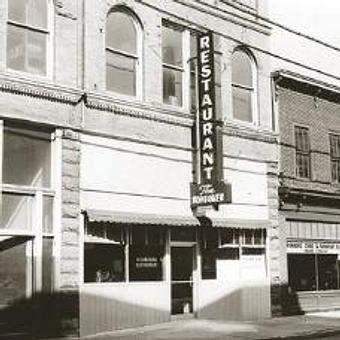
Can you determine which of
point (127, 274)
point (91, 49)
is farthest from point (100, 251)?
point (91, 49)

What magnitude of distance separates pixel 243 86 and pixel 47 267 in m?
8.94

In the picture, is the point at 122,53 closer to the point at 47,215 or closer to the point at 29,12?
the point at 29,12

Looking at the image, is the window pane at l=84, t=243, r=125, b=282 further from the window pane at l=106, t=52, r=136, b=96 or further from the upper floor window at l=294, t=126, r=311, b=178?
the upper floor window at l=294, t=126, r=311, b=178

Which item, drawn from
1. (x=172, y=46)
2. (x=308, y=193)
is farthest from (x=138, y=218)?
(x=308, y=193)

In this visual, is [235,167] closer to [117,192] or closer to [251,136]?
[251,136]

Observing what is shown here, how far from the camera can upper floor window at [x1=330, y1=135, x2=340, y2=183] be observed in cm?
2473

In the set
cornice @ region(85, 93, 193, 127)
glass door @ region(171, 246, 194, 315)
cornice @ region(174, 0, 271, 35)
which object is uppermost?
cornice @ region(174, 0, 271, 35)

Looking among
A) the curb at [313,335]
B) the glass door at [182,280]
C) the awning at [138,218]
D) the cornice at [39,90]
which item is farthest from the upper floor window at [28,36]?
the curb at [313,335]

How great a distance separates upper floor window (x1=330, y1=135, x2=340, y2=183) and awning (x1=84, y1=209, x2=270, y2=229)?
16.7 ft

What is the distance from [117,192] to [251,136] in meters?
5.54

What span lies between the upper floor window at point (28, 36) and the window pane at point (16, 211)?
2941 millimetres

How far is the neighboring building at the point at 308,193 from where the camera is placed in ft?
72.8

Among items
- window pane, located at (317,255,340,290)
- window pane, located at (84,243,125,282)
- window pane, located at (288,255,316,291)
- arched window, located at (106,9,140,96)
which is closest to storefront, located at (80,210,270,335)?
window pane, located at (84,243,125,282)

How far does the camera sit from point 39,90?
1573 cm
